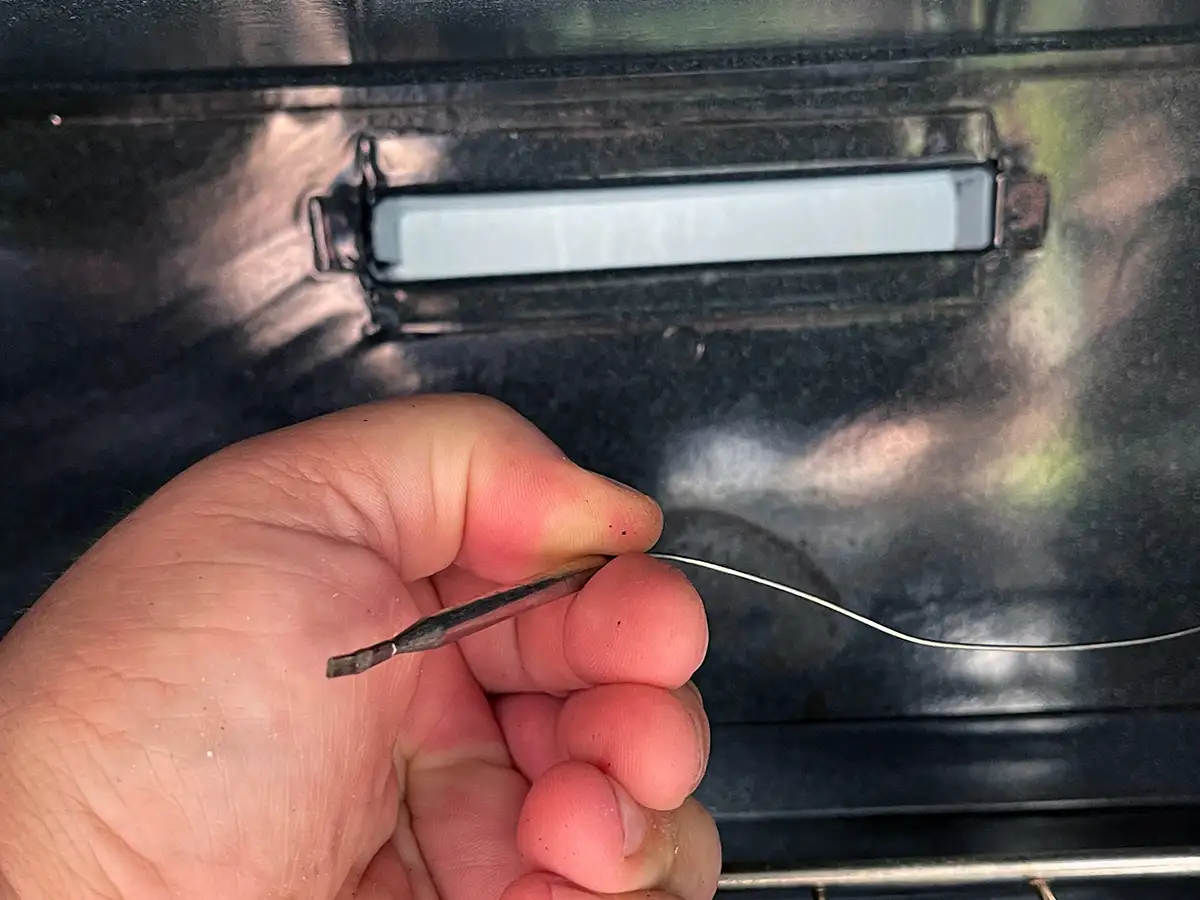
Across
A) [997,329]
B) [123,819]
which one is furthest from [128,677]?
[997,329]

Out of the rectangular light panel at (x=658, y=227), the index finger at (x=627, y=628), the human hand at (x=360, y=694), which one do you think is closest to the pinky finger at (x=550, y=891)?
the human hand at (x=360, y=694)

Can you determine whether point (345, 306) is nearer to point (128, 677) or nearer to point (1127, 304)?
point (128, 677)

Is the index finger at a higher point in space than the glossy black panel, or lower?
lower

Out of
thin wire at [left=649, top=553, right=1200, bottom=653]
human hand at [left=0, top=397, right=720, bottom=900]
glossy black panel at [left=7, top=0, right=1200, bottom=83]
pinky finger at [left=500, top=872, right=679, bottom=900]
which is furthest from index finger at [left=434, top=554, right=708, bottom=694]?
glossy black panel at [left=7, top=0, right=1200, bottom=83]

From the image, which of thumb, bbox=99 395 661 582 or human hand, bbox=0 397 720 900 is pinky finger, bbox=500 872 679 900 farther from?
thumb, bbox=99 395 661 582

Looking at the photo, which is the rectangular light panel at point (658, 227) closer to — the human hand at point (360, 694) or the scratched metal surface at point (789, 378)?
the scratched metal surface at point (789, 378)

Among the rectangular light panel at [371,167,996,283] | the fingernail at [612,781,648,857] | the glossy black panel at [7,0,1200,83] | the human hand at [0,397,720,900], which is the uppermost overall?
the glossy black panel at [7,0,1200,83]

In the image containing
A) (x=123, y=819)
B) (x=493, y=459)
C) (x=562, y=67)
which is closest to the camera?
(x=123, y=819)
